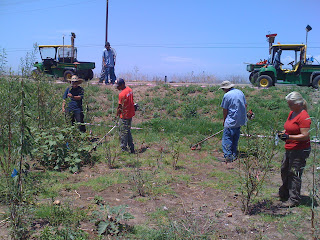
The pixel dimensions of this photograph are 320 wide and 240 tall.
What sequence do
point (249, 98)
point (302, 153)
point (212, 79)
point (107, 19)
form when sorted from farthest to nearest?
1. point (107, 19)
2. point (212, 79)
3. point (249, 98)
4. point (302, 153)

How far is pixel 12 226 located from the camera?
3.51m

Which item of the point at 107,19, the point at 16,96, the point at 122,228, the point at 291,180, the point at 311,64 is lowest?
the point at 122,228

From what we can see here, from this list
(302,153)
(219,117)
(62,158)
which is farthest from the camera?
(219,117)

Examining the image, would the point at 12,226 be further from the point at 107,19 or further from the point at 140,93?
the point at 107,19

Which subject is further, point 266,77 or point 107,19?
point 107,19

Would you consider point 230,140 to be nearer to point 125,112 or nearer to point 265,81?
point 125,112

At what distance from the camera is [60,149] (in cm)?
645

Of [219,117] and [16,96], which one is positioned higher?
[16,96]

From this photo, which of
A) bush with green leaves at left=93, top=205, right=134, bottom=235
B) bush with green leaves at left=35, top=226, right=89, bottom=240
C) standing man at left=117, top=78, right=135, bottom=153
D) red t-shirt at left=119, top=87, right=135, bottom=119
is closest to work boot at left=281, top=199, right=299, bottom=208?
bush with green leaves at left=93, top=205, right=134, bottom=235

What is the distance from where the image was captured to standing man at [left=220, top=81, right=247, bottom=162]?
23.2 ft

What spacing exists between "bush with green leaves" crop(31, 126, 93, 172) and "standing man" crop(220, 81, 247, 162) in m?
2.90

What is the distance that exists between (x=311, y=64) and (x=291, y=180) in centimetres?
1289

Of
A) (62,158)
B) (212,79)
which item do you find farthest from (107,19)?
(62,158)

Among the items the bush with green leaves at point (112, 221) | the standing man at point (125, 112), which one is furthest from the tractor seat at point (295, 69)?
the bush with green leaves at point (112, 221)
